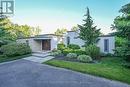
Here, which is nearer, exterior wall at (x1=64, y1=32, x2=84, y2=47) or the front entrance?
exterior wall at (x1=64, y1=32, x2=84, y2=47)

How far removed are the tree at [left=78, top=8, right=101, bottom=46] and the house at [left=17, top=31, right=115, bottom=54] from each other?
114cm

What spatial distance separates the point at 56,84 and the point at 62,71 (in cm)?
337

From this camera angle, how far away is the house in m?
26.1

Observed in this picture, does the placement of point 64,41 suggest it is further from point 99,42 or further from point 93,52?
point 93,52

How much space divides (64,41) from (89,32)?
7041 millimetres

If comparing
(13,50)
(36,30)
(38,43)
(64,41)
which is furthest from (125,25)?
(36,30)

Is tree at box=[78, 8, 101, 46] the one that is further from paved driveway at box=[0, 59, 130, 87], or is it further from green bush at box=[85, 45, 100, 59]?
paved driveway at box=[0, 59, 130, 87]

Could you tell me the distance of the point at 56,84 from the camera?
1210 centimetres

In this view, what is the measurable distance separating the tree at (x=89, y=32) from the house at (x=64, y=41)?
1.14 meters

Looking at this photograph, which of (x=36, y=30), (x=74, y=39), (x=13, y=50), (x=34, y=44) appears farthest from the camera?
(x=36, y=30)

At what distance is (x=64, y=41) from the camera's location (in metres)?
31.9

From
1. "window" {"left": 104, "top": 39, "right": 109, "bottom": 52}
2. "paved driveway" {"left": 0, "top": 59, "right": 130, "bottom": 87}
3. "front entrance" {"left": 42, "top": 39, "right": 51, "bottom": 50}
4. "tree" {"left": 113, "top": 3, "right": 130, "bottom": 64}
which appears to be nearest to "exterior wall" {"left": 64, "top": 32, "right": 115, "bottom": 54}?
"window" {"left": 104, "top": 39, "right": 109, "bottom": 52}

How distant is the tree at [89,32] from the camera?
85.4 ft

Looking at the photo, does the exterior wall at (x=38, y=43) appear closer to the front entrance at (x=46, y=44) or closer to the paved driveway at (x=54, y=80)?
the front entrance at (x=46, y=44)
